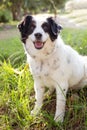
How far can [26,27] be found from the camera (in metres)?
2.99

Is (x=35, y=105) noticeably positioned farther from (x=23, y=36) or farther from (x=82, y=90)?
(x=23, y=36)

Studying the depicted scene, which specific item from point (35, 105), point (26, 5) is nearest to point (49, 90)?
point (35, 105)

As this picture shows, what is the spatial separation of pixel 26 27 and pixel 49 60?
40cm

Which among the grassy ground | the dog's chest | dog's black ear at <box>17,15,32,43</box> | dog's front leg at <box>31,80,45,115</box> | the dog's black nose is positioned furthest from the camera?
dog's front leg at <box>31,80,45,115</box>

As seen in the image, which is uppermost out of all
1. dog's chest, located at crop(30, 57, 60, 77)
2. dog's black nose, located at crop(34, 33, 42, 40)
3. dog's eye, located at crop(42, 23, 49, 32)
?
dog's eye, located at crop(42, 23, 49, 32)

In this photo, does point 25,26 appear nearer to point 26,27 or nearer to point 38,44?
point 26,27

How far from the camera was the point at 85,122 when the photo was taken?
3.18 metres

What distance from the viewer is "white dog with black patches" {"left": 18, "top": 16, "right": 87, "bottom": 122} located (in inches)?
117

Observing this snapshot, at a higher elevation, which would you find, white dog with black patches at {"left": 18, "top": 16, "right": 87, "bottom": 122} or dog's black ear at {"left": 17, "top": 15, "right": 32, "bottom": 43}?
dog's black ear at {"left": 17, "top": 15, "right": 32, "bottom": 43}

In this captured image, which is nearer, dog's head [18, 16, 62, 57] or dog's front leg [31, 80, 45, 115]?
dog's head [18, 16, 62, 57]

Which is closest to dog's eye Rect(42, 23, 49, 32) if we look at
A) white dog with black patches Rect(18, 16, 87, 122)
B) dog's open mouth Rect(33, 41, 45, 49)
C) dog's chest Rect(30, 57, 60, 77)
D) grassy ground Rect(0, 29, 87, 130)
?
white dog with black patches Rect(18, 16, 87, 122)

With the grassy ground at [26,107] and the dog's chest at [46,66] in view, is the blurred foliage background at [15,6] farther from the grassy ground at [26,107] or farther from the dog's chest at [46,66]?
the dog's chest at [46,66]

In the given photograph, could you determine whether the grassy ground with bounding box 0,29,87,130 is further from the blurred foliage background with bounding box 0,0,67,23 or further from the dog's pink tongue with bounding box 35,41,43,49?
the blurred foliage background with bounding box 0,0,67,23

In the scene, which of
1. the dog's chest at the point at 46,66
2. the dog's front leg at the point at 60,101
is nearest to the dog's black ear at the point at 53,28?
the dog's chest at the point at 46,66
